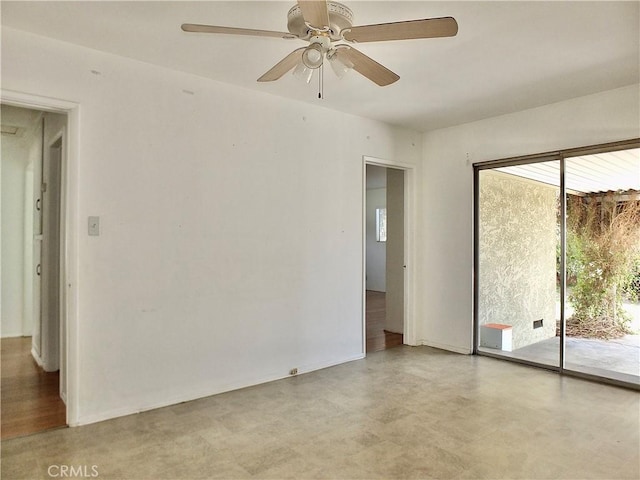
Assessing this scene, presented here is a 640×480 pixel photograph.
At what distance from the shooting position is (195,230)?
327 centimetres

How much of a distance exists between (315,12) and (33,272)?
4446 mm

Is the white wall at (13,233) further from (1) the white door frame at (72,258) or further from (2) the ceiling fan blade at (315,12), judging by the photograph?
(2) the ceiling fan blade at (315,12)

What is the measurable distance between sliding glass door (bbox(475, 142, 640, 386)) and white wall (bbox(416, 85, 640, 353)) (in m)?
0.13

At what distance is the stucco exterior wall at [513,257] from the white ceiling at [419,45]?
1.17 m

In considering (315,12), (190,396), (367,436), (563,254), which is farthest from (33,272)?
(563,254)

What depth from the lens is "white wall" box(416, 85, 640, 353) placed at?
3.78m

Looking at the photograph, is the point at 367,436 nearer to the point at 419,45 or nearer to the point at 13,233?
the point at 419,45

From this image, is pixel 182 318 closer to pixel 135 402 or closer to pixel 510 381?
pixel 135 402

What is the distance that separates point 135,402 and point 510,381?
3104mm

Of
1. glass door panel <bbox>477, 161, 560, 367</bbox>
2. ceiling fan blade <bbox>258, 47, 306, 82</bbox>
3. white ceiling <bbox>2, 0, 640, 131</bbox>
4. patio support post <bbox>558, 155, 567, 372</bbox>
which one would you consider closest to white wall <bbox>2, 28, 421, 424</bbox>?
white ceiling <bbox>2, 0, 640, 131</bbox>

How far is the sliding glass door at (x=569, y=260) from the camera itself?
3727 millimetres

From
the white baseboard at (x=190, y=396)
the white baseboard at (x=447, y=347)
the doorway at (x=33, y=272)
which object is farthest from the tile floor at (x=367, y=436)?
the white baseboard at (x=447, y=347)

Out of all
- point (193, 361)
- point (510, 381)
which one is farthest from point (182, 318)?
point (510, 381)

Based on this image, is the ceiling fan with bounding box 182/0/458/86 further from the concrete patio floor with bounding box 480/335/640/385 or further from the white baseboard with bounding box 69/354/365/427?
the concrete patio floor with bounding box 480/335/640/385
